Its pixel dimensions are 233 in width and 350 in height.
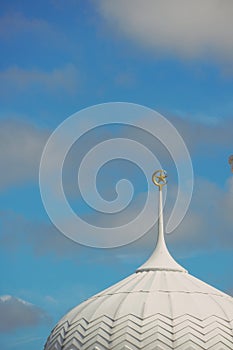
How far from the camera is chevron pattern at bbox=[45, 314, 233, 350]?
1890 inches

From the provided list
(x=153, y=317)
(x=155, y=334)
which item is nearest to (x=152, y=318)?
(x=153, y=317)

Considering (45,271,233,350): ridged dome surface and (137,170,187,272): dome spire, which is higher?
(137,170,187,272): dome spire

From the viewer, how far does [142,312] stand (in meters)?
49.3

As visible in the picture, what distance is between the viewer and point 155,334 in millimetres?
48156

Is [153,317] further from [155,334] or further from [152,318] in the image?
[155,334]

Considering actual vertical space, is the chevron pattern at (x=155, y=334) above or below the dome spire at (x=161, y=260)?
below

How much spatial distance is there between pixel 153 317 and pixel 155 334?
95 cm

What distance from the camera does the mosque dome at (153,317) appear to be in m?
48.2

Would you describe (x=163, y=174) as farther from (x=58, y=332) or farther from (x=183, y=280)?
(x=58, y=332)

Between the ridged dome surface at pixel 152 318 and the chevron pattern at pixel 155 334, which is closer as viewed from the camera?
the chevron pattern at pixel 155 334

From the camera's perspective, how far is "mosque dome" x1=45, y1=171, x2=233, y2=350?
48.2m

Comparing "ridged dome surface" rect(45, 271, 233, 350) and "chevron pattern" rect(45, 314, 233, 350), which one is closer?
"chevron pattern" rect(45, 314, 233, 350)

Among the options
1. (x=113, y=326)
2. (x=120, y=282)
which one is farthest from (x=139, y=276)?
(x=113, y=326)

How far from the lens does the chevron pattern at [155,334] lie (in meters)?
48.0
